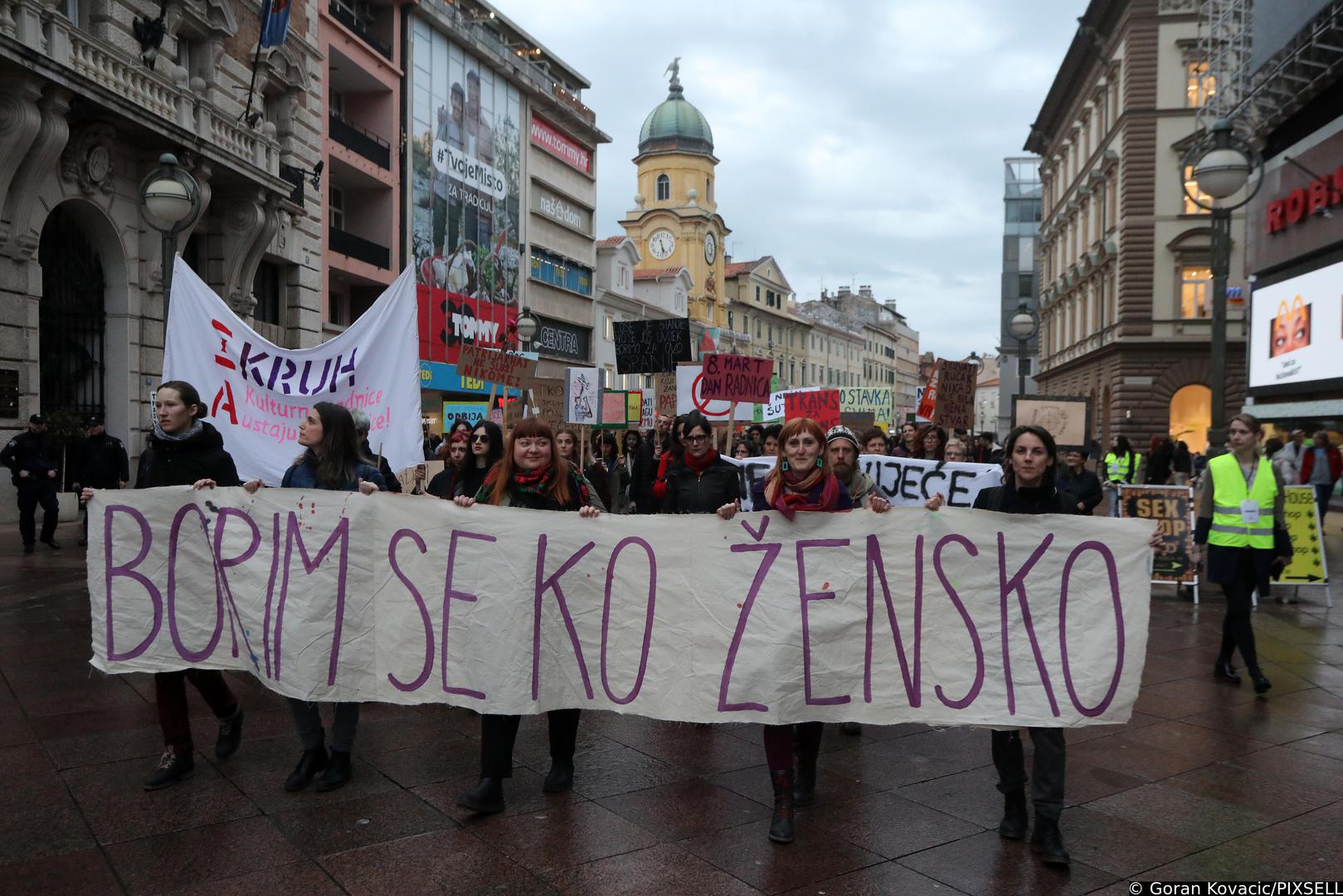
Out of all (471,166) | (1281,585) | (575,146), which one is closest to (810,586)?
(1281,585)

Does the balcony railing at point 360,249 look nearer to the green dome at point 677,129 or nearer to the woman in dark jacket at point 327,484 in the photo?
the woman in dark jacket at point 327,484

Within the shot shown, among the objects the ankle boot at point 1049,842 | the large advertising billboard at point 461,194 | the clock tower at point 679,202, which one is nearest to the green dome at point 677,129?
the clock tower at point 679,202

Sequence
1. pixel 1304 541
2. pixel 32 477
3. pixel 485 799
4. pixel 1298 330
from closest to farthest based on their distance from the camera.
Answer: pixel 485 799 → pixel 1304 541 → pixel 32 477 → pixel 1298 330

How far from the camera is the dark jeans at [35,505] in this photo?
12914 millimetres

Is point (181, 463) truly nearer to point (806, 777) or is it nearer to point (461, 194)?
point (806, 777)

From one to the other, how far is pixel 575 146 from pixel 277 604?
48361 mm

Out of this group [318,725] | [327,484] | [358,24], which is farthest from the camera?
[358,24]

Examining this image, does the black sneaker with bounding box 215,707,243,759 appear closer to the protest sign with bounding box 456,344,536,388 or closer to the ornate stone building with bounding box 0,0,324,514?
the protest sign with bounding box 456,344,536,388

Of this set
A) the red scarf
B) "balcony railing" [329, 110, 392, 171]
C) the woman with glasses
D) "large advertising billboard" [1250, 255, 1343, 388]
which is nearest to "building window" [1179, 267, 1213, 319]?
"large advertising billboard" [1250, 255, 1343, 388]

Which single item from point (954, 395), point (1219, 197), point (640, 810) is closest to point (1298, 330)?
point (954, 395)

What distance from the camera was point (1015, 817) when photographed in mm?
4215

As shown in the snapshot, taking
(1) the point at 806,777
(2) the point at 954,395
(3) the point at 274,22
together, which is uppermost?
→ (3) the point at 274,22

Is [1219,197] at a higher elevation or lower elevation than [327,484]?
higher

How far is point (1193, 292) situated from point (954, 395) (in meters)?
26.1
